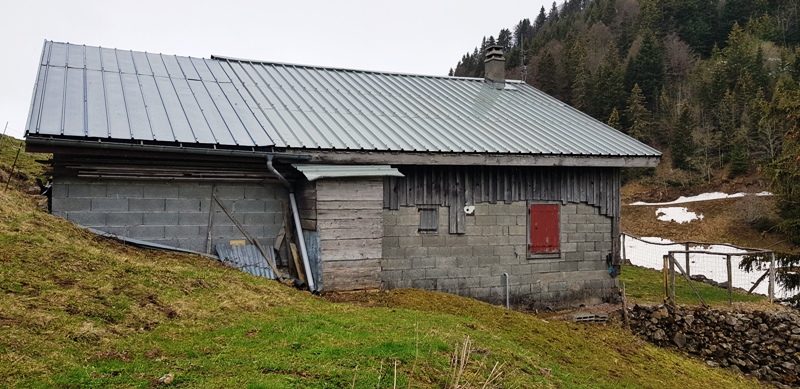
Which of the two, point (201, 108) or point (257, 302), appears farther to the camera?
point (201, 108)

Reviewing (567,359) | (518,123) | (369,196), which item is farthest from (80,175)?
(518,123)

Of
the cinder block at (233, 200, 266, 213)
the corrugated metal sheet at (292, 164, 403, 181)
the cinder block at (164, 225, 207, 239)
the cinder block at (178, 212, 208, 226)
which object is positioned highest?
the corrugated metal sheet at (292, 164, 403, 181)

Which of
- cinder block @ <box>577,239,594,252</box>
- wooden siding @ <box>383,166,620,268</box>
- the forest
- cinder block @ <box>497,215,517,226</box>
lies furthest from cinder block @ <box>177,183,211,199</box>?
the forest

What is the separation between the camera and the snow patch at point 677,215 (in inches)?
1539

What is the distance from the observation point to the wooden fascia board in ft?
35.3

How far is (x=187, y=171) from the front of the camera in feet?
33.5

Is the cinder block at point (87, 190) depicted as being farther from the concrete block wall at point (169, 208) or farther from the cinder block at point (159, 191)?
the cinder block at point (159, 191)

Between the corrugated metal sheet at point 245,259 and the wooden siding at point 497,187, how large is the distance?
269cm

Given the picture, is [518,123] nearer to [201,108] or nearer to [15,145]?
[201,108]

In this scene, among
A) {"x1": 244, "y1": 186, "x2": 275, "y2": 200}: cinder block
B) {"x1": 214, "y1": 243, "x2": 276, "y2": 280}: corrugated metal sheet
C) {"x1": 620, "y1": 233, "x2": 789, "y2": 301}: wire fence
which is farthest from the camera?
{"x1": 620, "y1": 233, "x2": 789, "y2": 301}: wire fence

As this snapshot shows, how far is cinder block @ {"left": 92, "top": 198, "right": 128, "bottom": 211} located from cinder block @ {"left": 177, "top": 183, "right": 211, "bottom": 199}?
35.3 inches

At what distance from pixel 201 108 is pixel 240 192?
209 centimetres

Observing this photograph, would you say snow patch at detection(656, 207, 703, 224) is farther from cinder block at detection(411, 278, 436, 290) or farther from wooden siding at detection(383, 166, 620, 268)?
cinder block at detection(411, 278, 436, 290)

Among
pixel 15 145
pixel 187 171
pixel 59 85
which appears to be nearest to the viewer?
pixel 187 171
